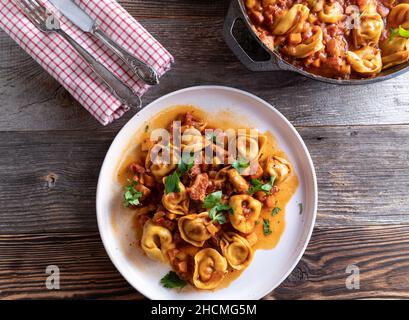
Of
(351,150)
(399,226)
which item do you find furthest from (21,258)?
(399,226)

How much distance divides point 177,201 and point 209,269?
420 mm

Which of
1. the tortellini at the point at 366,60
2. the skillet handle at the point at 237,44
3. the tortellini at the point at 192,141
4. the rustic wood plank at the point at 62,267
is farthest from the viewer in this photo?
the rustic wood plank at the point at 62,267

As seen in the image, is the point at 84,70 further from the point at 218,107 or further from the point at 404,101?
the point at 404,101

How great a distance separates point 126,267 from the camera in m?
2.69

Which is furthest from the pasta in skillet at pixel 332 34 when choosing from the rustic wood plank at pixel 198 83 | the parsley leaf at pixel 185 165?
the parsley leaf at pixel 185 165

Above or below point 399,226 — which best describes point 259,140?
above

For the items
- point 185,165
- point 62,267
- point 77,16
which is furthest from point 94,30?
point 62,267

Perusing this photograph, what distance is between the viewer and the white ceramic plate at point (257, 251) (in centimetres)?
268

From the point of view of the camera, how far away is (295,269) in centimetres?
284

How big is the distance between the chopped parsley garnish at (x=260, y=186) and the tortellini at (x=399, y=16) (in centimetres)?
111

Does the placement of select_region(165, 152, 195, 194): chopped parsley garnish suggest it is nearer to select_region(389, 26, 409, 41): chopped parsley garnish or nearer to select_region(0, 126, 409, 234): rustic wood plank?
select_region(0, 126, 409, 234): rustic wood plank

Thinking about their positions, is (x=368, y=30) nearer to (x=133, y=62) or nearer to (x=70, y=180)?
(x=133, y=62)

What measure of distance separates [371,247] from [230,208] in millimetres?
943

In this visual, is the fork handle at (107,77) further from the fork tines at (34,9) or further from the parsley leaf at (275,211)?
the parsley leaf at (275,211)
